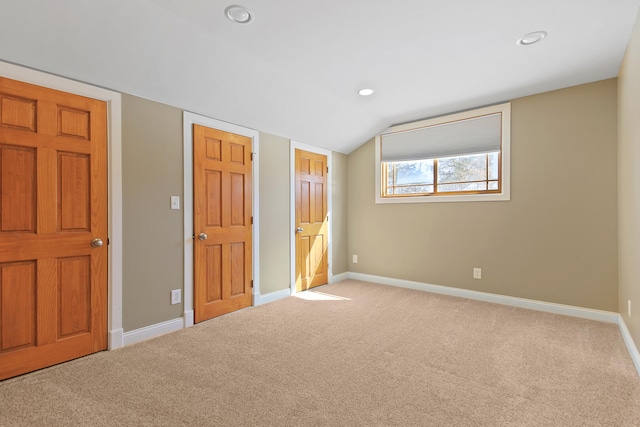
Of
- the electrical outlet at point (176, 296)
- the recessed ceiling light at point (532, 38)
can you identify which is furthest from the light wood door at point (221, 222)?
the recessed ceiling light at point (532, 38)

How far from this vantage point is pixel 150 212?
2.81 m

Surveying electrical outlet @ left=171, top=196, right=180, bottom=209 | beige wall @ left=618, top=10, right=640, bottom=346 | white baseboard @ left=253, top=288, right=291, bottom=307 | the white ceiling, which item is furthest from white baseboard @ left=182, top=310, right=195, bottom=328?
beige wall @ left=618, top=10, right=640, bottom=346

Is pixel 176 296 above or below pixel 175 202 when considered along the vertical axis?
below

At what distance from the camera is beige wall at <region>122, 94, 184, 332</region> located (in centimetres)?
266

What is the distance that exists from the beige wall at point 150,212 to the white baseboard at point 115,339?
0.23 ft

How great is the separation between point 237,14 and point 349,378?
2.64 metres

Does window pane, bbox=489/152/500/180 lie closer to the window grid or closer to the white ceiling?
the window grid

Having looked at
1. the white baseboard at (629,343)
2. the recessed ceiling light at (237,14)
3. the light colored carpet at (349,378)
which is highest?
the recessed ceiling light at (237,14)

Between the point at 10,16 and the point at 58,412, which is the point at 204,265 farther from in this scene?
the point at 10,16

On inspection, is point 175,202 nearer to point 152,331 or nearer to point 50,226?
point 50,226

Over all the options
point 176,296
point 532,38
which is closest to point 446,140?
point 532,38

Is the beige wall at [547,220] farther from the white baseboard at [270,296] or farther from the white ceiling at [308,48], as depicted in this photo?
the white baseboard at [270,296]

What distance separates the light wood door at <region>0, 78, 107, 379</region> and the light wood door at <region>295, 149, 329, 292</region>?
239 centimetres

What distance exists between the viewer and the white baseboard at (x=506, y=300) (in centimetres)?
324
